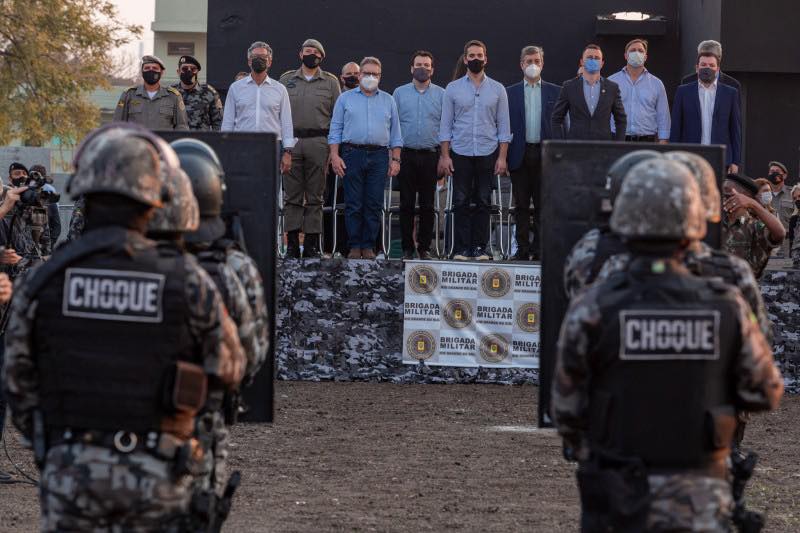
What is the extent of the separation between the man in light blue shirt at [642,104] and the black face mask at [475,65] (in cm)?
160

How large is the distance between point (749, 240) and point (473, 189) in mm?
5428

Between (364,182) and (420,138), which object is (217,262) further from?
(420,138)

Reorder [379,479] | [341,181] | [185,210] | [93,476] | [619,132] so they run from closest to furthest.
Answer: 1. [93,476]
2. [185,210]
3. [379,479]
4. [619,132]
5. [341,181]

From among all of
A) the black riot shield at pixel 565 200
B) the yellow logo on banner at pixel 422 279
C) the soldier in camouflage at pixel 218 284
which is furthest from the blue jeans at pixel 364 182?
the soldier in camouflage at pixel 218 284

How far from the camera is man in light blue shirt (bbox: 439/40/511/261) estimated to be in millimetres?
15352

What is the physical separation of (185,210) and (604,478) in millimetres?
1971

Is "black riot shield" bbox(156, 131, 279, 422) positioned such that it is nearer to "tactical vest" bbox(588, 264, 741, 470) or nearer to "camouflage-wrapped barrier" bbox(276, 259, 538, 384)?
"tactical vest" bbox(588, 264, 741, 470)

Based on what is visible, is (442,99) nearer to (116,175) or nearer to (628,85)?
(628,85)

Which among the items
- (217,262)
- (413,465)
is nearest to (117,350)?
(217,262)

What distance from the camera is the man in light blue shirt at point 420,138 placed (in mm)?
15656

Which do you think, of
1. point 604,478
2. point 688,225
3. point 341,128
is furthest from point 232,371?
point 341,128

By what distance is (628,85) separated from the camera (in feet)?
52.7

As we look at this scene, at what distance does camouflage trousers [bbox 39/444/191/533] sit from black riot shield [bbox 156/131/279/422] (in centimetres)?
244

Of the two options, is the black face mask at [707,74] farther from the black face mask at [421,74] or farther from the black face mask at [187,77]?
the black face mask at [187,77]
